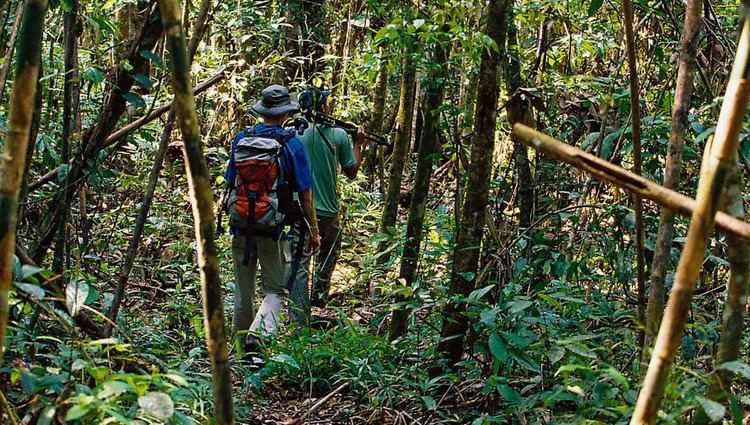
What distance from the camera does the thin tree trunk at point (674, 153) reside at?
2.27 metres

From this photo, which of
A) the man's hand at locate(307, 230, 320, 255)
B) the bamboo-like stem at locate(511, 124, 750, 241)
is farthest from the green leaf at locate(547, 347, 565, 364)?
the man's hand at locate(307, 230, 320, 255)

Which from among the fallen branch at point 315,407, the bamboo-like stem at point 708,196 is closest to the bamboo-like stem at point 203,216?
the bamboo-like stem at point 708,196

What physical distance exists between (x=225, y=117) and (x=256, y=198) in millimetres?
4869

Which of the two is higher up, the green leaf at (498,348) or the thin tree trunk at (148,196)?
the thin tree trunk at (148,196)

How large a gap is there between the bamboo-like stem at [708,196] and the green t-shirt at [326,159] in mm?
4849

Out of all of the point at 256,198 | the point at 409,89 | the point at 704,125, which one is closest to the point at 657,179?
the point at 704,125

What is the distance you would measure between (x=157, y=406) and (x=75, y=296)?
437mm

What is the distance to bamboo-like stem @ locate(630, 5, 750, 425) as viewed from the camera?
1417mm

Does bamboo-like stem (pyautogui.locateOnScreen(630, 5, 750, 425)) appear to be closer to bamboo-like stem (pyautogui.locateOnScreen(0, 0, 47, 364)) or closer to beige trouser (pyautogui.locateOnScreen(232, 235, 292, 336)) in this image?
bamboo-like stem (pyautogui.locateOnScreen(0, 0, 47, 364))

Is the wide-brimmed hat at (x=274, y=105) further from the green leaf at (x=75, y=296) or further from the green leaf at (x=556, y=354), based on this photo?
the green leaf at (x=75, y=296)

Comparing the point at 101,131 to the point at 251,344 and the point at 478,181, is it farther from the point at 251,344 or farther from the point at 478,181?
the point at 251,344

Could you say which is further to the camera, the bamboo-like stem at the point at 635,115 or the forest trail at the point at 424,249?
the bamboo-like stem at the point at 635,115

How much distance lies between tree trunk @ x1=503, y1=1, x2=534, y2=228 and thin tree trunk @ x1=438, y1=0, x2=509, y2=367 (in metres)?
1.04

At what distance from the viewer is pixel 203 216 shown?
181 cm
